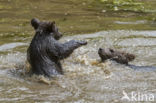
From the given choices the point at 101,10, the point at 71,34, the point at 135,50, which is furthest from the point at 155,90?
the point at 101,10

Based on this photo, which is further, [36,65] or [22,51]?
[22,51]

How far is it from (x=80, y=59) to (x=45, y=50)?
4.85ft

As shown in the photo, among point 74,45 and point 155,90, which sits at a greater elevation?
point 74,45

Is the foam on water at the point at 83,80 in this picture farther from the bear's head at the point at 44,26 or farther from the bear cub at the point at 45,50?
the bear's head at the point at 44,26

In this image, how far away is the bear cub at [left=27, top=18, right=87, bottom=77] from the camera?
6.88 m

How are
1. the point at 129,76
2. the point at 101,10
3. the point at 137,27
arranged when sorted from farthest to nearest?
the point at 101,10 → the point at 137,27 → the point at 129,76

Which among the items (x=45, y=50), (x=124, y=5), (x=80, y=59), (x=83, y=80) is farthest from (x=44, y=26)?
(x=124, y=5)

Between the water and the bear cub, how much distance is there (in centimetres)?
20

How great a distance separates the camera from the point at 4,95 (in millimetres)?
6238

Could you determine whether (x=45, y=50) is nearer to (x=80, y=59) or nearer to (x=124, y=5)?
(x=80, y=59)

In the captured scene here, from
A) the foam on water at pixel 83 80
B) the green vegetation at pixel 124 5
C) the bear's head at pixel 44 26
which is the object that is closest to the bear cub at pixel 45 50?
the bear's head at pixel 44 26

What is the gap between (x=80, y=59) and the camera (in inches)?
324

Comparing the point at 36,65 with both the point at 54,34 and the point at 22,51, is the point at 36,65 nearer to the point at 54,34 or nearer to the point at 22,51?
the point at 54,34

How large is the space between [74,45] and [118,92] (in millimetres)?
1348
